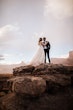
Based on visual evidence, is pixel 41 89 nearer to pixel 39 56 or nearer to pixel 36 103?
pixel 36 103

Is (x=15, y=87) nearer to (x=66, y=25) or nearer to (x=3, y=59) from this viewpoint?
(x=3, y=59)

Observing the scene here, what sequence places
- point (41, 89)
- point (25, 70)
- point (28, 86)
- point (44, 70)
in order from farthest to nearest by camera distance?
point (25, 70) → point (44, 70) → point (41, 89) → point (28, 86)

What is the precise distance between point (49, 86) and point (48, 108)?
24.2 inches

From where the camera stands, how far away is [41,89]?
5.83 meters

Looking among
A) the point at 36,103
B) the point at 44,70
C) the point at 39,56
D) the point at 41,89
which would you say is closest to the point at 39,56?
the point at 39,56

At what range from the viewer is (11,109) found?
5.65 meters

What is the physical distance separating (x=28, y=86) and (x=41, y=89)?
13.9 inches

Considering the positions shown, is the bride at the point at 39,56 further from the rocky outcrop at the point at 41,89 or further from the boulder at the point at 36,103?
the boulder at the point at 36,103

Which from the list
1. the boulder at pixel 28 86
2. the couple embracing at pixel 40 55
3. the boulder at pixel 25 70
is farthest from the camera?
the couple embracing at pixel 40 55

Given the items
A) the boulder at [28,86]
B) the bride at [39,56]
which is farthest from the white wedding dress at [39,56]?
the boulder at [28,86]

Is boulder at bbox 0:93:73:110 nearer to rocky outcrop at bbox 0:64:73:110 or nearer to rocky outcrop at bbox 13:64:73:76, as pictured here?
rocky outcrop at bbox 0:64:73:110

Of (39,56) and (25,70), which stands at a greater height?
(39,56)

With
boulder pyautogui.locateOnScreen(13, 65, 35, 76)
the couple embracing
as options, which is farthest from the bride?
boulder pyautogui.locateOnScreen(13, 65, 35, 76)

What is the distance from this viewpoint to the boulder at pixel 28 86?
570 centimetres
